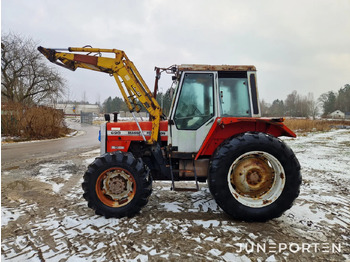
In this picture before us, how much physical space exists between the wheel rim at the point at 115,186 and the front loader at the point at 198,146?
0.01m

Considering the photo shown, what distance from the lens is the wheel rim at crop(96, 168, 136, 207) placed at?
3.20 m

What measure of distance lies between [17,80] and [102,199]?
25515 millimetres

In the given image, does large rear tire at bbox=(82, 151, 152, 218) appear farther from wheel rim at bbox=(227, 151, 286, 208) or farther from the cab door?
wheel rim at bbox=(227, 151, 286, 208)

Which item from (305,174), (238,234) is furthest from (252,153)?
(305,174)

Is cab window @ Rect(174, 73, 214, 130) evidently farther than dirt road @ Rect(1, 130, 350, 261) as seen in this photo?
Yes

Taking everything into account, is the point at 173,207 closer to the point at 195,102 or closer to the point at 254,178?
the point at 254,178

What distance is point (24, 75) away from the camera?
894 inches

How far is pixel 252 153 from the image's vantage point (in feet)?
9.91

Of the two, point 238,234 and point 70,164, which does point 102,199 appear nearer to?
point 238,234

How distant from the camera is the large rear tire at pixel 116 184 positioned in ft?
10.2

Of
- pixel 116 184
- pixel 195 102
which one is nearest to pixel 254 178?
pixel 195 102

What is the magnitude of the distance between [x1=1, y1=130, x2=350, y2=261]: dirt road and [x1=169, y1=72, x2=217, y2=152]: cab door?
1117 mm

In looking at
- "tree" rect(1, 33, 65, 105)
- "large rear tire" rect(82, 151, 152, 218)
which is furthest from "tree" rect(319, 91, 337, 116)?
"large rear tire" rect(82, 151, 152, 218)

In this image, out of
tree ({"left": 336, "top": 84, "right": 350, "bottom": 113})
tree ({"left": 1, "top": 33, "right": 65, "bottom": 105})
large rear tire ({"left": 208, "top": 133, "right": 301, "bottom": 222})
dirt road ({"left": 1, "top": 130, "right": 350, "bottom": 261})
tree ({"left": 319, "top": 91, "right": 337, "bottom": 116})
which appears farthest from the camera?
tree ({"left": 319, "top": 91, "right": 337, "bottom": 116})
